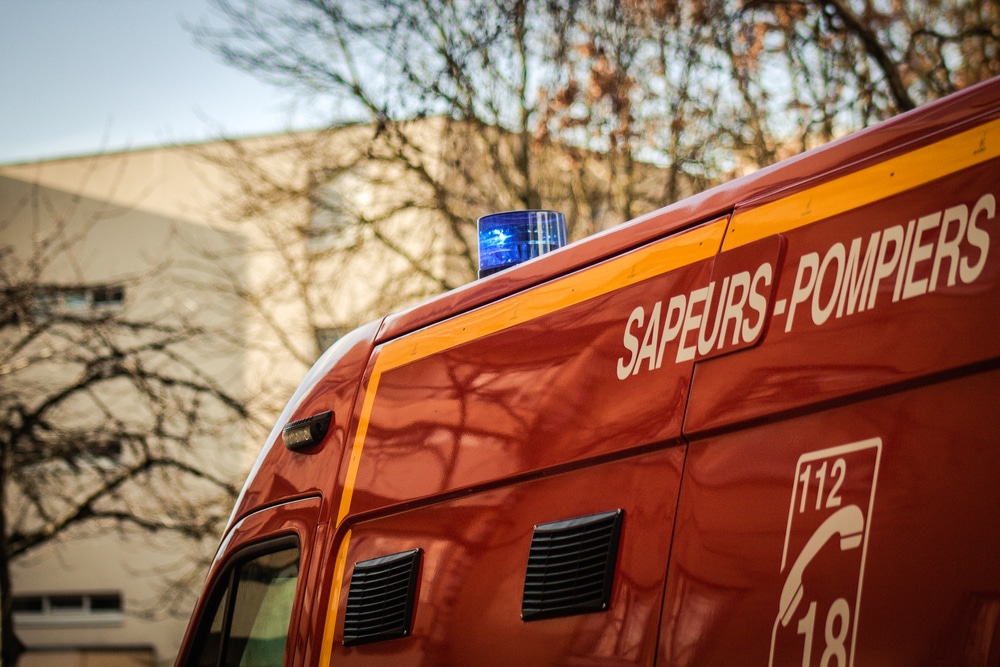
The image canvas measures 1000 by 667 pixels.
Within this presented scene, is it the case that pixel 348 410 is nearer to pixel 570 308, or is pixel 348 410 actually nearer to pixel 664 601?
pixel 570 308

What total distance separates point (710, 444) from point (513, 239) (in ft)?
4.40

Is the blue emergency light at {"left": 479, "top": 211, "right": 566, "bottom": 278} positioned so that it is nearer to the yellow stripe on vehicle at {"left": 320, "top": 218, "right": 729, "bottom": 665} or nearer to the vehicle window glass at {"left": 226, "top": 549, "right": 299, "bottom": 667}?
the yellow stripe on vehicle at {"left": 320, "top": 218, "right": 729, "bottom": 665}

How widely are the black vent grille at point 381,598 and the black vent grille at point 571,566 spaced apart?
0.44 meters

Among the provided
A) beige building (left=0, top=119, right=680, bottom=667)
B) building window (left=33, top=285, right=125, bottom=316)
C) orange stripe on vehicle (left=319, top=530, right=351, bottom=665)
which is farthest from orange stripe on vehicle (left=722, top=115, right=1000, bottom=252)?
beige building (left=0, top=119, right=680, bottom=667)

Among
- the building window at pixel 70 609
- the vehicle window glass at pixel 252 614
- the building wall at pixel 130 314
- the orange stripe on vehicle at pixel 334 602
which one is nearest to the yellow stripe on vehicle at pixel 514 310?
the orange stripe on vehicle at pixel 334 602

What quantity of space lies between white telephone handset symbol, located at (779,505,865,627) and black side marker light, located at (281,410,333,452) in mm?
1659

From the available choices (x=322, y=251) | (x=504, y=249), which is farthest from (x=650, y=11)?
(x=504, y=249)

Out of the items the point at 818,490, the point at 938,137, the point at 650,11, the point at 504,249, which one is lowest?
the point at 818,490

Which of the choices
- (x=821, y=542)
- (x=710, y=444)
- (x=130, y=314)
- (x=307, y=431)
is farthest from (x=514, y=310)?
(x=130, y=314)

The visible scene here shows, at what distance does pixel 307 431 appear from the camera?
312cm

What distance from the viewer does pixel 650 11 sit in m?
11.1

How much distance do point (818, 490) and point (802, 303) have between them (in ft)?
1.10

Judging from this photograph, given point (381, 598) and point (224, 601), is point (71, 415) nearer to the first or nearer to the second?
point (224, 601)

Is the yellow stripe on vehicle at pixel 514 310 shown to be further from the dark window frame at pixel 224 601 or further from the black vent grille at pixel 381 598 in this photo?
the dark window frame at pixel 224 601
